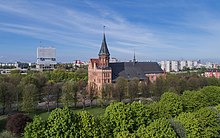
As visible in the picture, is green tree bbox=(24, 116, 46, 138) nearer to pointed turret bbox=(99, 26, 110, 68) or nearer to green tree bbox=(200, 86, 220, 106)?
green tree bbox=(200, 86, 220, 106)

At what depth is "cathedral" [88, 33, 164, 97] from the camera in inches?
2876

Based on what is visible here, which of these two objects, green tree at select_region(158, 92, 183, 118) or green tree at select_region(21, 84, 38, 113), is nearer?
green tree at select_region(158, 92, 183, 118)

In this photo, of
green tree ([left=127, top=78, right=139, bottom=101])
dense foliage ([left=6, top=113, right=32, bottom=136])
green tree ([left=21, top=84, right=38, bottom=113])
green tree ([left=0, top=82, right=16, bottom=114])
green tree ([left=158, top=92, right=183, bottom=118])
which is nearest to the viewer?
dense foliage ([left=6, top=113, right=32, bottom=136])

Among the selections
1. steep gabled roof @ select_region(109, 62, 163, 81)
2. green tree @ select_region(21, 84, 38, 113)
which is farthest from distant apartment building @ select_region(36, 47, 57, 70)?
green tree @ select_region(21, 84, 38, 113)

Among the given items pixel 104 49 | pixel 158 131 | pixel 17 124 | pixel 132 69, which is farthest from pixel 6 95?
pixel 132 69

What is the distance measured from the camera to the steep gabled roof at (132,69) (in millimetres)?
76481

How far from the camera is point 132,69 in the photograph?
7950cm

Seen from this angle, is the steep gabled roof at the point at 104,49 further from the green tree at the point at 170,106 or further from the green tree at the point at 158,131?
the green tree at the point at 158,131

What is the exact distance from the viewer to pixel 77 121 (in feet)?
78.5

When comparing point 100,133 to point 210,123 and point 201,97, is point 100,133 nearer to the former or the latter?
point 210,123

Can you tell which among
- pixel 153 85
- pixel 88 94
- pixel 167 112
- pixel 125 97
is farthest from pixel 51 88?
pixel 167 112

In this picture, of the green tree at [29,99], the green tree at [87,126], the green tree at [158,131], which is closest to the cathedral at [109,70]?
the green tree at [29,99]

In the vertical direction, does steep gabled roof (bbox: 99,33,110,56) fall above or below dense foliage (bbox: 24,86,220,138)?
above

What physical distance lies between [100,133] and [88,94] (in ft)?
113
